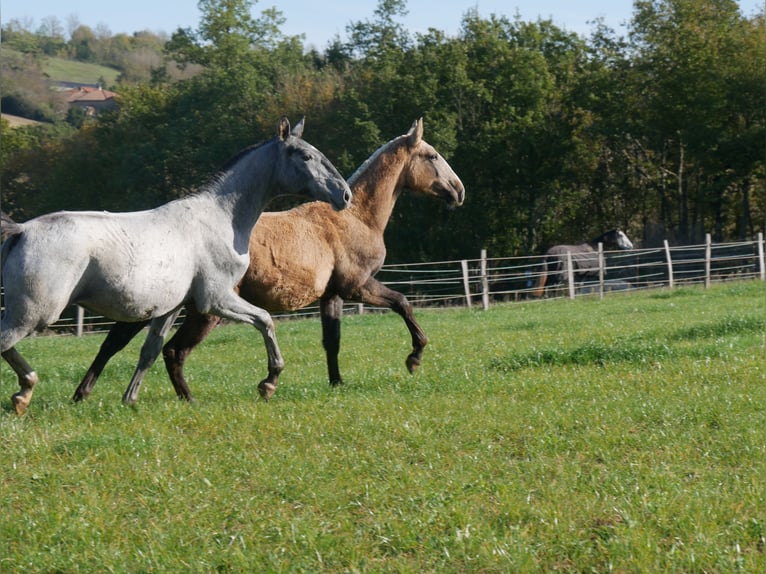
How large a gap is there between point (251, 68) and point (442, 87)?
41.7 ft

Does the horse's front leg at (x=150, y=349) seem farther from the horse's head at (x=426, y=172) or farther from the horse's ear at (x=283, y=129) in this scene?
the horse's head at (x=426, y=172)

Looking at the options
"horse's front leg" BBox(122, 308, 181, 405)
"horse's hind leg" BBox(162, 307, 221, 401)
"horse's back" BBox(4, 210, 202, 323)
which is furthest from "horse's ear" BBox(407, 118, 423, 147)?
"horse's front leg" BBox(122, 308, 181, 405)

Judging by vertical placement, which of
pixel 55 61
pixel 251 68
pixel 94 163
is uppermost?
pixel 55 61

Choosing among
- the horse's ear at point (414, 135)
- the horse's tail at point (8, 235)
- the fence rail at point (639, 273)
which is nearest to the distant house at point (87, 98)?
the fence rail at point (639, 273)

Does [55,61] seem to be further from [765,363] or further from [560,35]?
[765,363]

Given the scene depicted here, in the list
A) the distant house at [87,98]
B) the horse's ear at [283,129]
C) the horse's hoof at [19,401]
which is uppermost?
the distant house at [87,98]

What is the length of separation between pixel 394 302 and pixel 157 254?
3.03 metres

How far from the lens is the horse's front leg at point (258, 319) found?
25.2 feet

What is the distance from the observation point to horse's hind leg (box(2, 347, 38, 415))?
681 centimetres

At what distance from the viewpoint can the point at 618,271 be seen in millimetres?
33406

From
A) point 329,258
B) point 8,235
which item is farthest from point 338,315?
Result: point 8,235

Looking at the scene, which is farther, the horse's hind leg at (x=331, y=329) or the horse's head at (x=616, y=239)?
the horse's head at (x=616, y=239)

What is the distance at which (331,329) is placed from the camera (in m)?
9.39

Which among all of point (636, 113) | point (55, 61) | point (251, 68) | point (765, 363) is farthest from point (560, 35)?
point (55, 61)
